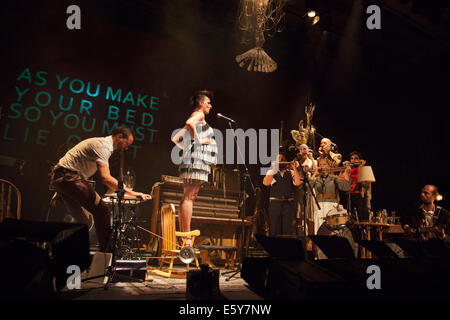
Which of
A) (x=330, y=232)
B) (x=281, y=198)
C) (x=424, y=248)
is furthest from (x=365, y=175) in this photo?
(x=424, y=248)

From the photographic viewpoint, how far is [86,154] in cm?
403

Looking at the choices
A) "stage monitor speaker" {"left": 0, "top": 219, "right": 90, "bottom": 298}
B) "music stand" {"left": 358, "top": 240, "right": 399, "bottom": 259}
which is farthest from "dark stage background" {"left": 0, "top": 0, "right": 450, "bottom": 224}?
"music stand" {"left": 358, "top": 240, "right": 399, "bottom": 259}

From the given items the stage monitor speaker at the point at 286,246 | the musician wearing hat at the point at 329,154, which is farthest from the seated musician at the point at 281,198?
the stage monitor speaker at the point at 286,246

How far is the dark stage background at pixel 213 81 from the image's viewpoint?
603cm

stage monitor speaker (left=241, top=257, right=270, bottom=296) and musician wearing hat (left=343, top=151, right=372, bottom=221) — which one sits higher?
musician wearing hat (left=343, top=151, right=372, bottom=221)

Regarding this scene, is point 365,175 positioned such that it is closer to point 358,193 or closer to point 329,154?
point 358,193

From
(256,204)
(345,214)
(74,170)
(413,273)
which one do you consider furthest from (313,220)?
(74,170)

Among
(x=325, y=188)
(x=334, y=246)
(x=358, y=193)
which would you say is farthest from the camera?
(x=358, y=193)

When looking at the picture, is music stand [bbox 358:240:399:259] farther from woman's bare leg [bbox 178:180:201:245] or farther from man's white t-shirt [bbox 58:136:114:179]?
man's white t-shirt [bbox 58:136:114:179]

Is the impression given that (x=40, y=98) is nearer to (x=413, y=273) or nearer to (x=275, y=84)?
(x=275, y=84)

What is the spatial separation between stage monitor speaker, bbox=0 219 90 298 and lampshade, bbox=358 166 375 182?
582 cm

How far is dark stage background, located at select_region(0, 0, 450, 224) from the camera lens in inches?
237

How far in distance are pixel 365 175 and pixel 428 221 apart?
54.1 inches

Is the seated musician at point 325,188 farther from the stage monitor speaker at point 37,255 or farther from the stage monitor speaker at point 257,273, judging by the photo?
the stage monitor speaker at point 37,255
